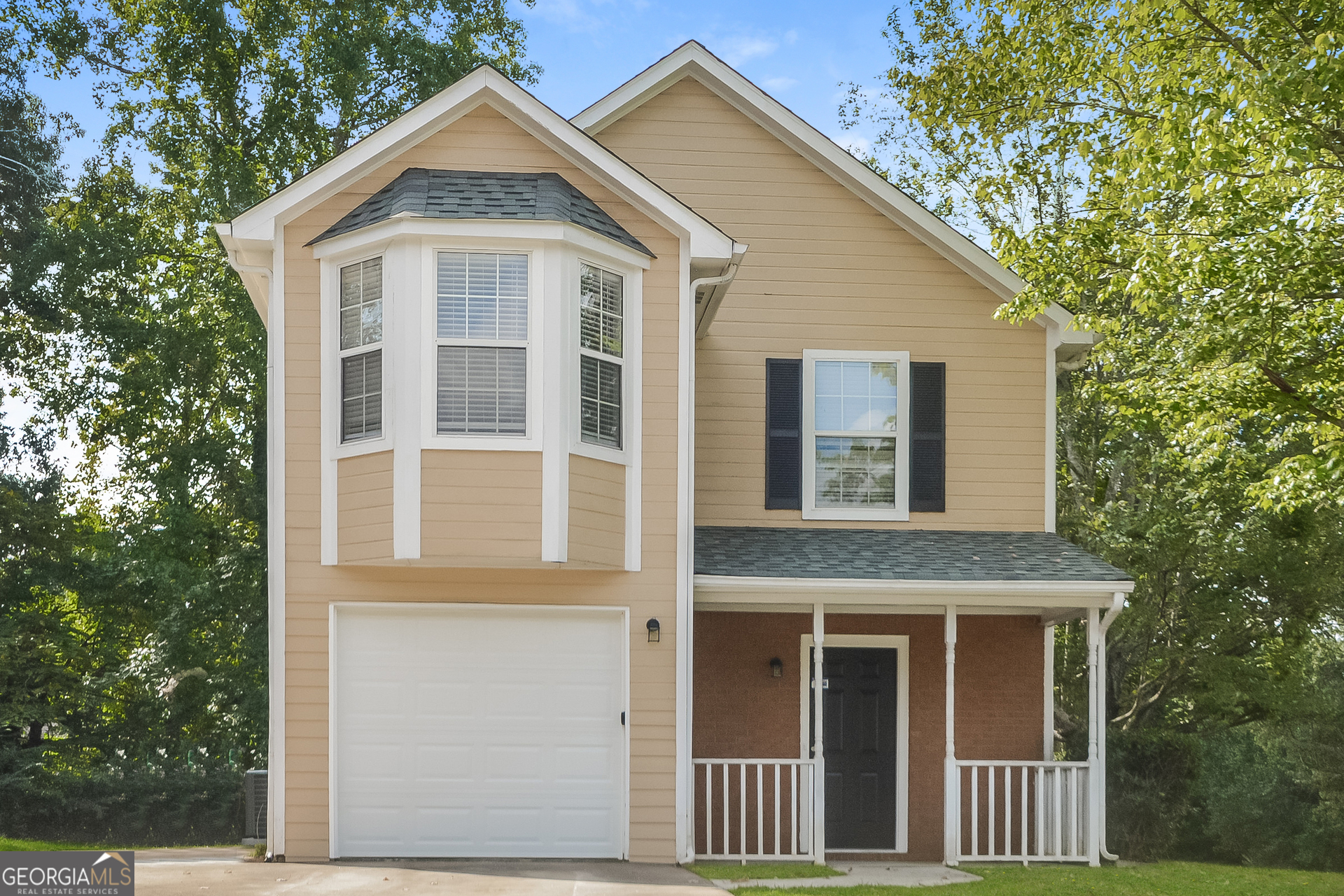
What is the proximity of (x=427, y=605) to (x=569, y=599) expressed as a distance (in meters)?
1.13

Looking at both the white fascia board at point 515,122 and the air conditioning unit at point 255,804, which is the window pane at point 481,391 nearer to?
the white fascia board at point 515,122

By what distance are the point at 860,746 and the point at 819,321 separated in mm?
4242

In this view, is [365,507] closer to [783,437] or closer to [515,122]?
[515,122]

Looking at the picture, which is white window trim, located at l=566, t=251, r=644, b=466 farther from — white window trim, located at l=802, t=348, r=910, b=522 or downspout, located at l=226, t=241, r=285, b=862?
white window trim, located at l=802, t=348, r=910, b=522

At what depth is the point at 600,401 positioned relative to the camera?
31.1ft

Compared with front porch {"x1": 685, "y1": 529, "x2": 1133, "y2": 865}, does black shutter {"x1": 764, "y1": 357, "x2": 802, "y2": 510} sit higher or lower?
higher

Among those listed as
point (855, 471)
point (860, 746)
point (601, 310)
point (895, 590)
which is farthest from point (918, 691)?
point (601, 310)

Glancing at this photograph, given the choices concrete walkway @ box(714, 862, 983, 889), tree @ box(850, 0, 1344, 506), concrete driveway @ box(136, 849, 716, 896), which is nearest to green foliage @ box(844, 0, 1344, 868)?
tree @ box(850, 0, 1344, 506)

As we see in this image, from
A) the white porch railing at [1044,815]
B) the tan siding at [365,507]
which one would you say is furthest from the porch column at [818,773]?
the tan siding at [365,507]

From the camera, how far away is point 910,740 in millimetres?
11555


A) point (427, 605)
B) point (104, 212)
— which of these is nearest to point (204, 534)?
point (104, 212)

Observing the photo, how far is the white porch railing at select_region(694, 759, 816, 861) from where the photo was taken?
387 inches

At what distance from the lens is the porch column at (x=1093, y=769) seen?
33.6 feet

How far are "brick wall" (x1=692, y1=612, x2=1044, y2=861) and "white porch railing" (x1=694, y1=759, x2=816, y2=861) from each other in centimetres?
32
